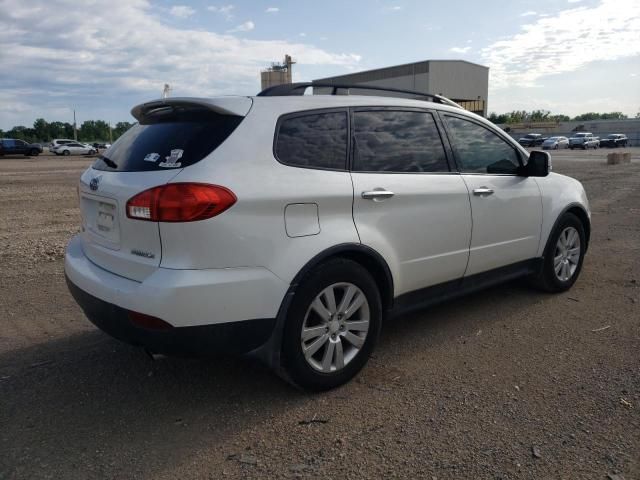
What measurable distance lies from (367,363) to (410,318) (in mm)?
1063

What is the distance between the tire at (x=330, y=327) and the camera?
10.1 feet

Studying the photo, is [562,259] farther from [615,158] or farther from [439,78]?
[439,78]

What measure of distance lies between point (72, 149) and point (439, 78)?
37.0 meters

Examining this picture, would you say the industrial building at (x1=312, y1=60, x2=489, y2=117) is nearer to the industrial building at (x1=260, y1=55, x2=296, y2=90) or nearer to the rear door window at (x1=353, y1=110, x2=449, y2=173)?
the industrial building at (x1=260, y1=55, x2=296, y2=90)

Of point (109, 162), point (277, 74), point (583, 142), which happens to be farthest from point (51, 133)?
point (109, 162)

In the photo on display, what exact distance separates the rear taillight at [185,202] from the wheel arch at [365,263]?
0.58 m

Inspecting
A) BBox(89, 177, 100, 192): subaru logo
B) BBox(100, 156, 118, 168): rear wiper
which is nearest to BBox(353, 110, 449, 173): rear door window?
BBox(100, 156, 118, 168): rear wiper

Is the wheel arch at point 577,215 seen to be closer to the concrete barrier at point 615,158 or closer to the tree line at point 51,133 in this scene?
the concrete barrier at point 615,158

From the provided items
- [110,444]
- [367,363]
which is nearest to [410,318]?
[367,363]

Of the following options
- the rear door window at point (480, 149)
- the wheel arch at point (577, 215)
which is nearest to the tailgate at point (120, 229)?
the rear door window at point (480, 149)

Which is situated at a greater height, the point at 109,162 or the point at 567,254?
the point at 109,162

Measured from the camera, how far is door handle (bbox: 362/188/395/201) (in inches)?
134

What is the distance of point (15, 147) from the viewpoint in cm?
4378

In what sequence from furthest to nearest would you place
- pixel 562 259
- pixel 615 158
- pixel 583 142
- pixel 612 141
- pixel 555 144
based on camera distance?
pixel 612 141, pixel 555 144, pixel 583 142, pixel 615 158, pixel 562 259
